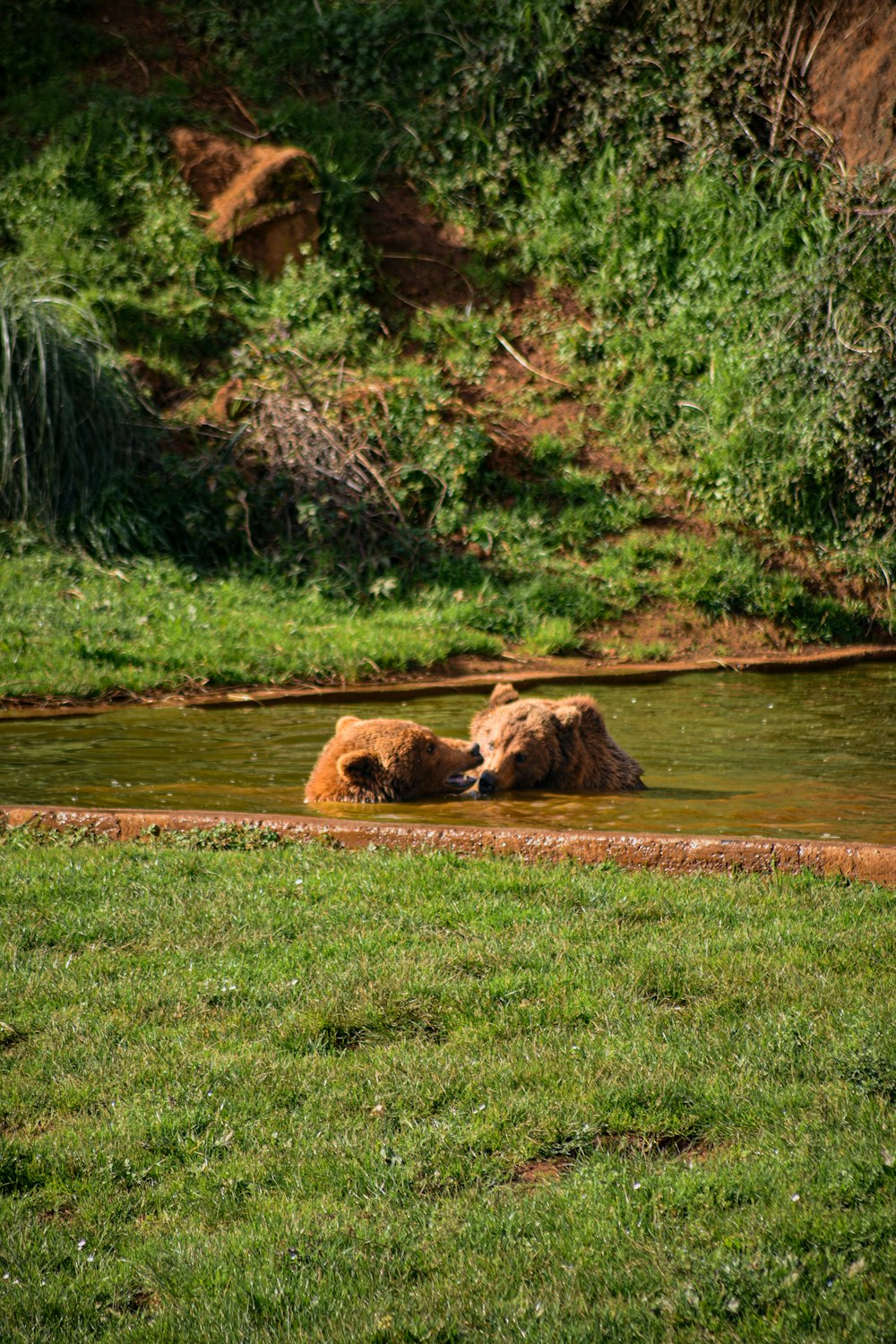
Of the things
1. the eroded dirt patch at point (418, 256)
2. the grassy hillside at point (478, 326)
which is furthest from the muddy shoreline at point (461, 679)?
the eroded dirt patch at point (418, 256)

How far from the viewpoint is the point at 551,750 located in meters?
7.36

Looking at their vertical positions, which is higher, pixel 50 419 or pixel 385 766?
pixel 50 419

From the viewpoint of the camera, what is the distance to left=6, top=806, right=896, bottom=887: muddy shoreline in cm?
534

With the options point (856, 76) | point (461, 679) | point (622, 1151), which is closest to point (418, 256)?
point (856, 76)

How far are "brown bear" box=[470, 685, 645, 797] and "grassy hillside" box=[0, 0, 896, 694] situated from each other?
451 centimetres

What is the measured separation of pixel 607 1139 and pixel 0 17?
23.0m

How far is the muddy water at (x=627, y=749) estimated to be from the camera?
6.78 meters

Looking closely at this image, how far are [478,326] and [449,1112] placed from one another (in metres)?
16.5

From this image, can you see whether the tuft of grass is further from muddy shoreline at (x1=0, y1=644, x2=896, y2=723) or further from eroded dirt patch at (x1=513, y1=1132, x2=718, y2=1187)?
eroded dirt patch at (x1=513, y1=1132, x2=718, y2=1187)

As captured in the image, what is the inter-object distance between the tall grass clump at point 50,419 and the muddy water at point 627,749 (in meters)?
A: 4.86

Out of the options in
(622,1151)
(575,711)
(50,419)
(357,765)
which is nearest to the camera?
(622,1151)

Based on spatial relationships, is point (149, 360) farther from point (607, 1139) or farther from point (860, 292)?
point (607, 1139)

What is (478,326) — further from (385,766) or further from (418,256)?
(385,766)

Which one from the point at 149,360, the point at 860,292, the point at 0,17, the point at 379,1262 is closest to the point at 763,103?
the point at 860,292
